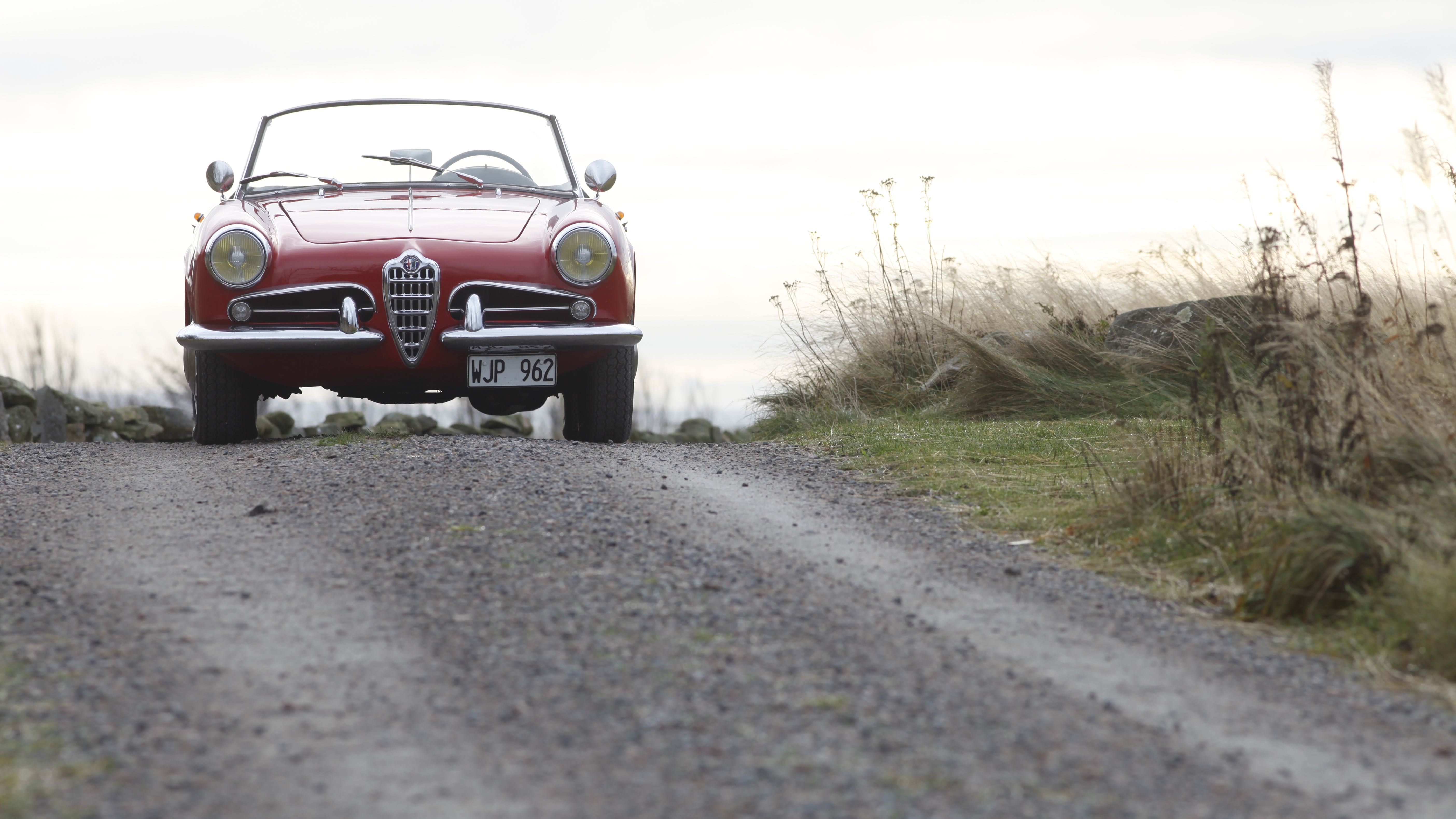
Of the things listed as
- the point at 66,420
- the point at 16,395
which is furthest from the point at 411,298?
the point at 16,395

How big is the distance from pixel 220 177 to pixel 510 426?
17.9ft

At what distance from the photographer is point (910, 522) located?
16.6 feet

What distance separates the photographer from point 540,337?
641cm

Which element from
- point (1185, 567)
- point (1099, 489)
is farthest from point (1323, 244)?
point (1185, 567)

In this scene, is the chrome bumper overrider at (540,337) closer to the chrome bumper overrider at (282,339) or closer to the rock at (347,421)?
the chrome bumper overrider at (282,339)

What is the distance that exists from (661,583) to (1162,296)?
718 centimetres

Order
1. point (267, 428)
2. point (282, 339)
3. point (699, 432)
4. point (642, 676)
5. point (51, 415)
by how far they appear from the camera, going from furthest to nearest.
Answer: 1. point (699, 432)
2. point (267, 428)
3. point (51, 415)
4. point (282, 339)
5. point (642, 676)

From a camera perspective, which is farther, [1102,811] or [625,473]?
[625,473]

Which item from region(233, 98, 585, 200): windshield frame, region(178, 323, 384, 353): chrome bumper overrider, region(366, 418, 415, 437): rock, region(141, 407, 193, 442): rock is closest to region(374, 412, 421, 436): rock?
region(366, 418, 415, 437): rock

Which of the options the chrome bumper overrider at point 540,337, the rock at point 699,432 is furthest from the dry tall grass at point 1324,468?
the rock at point 699,432

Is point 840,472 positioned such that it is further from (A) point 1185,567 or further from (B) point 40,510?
(B) point 40,510

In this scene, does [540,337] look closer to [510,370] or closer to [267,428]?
[510,370]

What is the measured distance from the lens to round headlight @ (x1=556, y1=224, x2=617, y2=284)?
21.6 ft

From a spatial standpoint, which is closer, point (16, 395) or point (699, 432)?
point (16, 395)
